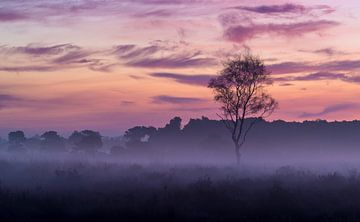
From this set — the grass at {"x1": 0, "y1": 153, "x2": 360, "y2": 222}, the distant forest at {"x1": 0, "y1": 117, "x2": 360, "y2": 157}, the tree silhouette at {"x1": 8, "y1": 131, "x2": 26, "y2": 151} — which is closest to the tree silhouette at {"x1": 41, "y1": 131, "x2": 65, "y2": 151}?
the tree silhouette at {"x1": 8, "y1": 131, "x2": 26, "y2": 151}

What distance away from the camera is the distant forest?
79750 millimetres

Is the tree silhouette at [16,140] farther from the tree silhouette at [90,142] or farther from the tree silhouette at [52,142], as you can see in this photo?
the tree silhouette at [90,142]

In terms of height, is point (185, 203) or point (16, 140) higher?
point (16, 140)

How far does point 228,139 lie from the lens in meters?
81.5

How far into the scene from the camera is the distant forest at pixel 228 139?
7975 centimetres

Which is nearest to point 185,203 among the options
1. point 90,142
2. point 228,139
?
point 228,139

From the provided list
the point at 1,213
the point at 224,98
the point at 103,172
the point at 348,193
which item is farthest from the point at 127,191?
the point at 224,98

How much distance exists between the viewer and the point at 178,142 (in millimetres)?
85688

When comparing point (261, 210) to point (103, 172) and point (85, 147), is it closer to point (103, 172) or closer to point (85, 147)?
point (103, 172)

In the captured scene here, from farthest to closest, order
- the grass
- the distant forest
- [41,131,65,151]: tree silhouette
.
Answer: [41,131,65,151]: tree silhouette, the distant forest, the grass

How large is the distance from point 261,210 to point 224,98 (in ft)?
95.6

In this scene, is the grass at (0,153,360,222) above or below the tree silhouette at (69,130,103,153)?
below

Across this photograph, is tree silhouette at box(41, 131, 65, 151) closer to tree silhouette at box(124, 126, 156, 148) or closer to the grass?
tree silhouette at box(124, 126, 156, 148)

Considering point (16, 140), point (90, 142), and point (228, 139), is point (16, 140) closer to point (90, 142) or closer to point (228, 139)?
point (90, 142)
